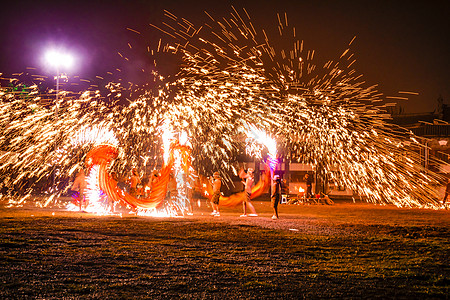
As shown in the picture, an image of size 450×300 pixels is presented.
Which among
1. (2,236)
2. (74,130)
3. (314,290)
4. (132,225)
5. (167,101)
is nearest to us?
(314,290)

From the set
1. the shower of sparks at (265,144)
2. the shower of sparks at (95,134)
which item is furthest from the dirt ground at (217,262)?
the shower of sparks at (95,134)

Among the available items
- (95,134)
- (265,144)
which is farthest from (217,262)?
(265,144)

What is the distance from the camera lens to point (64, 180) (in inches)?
1442

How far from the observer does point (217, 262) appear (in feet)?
27.0

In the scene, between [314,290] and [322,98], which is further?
[322,98]

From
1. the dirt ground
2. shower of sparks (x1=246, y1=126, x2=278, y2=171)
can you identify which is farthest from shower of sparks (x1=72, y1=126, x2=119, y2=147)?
the dirt ground

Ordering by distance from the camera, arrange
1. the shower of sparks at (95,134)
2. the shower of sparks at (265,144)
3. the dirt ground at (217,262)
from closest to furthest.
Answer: the dirt ground at (217,262) → the shower of sparks at (265,144) → the shower of sparks at (95,134)

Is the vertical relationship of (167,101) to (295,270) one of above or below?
above

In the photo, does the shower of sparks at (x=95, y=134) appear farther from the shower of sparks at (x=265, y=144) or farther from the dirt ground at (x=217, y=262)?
the dirt ground at (x=217, y=262)

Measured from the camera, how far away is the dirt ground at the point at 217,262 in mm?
6105

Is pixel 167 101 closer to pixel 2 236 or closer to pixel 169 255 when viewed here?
pixel 2 236

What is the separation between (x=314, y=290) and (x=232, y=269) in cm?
171

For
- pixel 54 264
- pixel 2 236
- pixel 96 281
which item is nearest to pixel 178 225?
pixel 2 236

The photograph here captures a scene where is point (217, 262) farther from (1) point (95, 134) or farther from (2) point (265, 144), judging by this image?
(2) point (265, 144)
